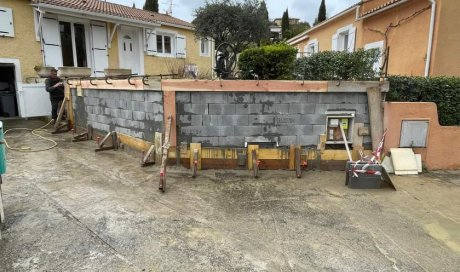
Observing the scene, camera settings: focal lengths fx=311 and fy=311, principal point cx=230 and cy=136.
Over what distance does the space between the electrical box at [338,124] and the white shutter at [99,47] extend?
35.0ft

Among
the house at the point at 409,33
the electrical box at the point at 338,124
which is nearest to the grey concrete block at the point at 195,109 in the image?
the electrical box at the point at 338,124

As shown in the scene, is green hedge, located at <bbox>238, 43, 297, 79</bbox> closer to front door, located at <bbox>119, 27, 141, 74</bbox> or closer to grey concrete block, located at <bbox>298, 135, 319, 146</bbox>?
grey concrete block, located at <bbox>298, 135, 319, 146</bbox>

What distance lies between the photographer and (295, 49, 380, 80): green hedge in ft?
19.3

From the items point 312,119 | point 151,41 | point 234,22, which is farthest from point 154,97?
point 151,41

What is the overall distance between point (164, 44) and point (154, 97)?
37.6 feet

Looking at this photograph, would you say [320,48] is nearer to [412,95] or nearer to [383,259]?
[412,95]

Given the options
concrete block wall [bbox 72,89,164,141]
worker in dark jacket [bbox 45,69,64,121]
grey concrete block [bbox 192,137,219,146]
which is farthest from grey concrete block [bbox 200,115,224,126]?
worker in dark jacket [bbox 45,69,64,121]

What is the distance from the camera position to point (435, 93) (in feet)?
18.9

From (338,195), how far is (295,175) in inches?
38.4

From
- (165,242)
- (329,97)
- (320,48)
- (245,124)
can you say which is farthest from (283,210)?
(320,48)

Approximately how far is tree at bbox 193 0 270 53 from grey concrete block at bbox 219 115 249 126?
683cm

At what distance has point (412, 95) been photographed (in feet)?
19.0

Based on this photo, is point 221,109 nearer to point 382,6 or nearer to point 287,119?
point 287,119

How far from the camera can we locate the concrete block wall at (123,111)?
5.91 m
